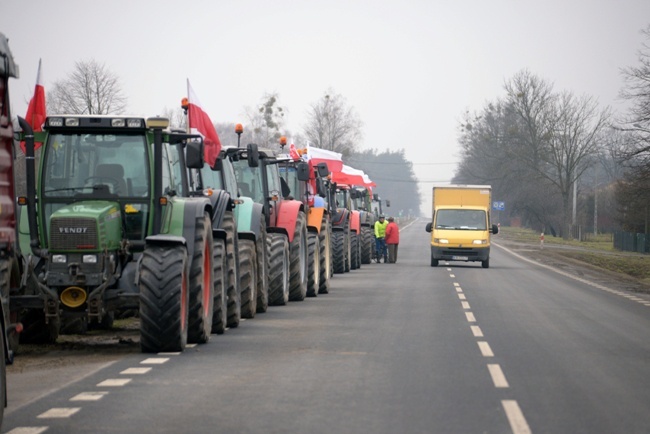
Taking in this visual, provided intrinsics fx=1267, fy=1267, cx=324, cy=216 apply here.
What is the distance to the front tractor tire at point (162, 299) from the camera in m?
13.8

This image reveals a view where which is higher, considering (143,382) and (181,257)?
(181,257)

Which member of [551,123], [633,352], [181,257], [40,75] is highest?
[551,123]

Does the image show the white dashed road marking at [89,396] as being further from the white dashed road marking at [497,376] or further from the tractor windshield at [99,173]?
the tractor windshield at [99,173]

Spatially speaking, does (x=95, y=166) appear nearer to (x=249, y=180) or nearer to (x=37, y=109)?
(x=37, y=109)

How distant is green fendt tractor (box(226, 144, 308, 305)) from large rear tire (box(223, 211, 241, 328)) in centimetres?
461

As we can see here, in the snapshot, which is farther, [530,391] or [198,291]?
[198,291]

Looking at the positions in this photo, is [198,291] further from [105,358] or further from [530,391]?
[530,391]

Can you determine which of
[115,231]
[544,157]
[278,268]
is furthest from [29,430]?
[544,157]

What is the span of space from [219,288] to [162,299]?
2.78 meters

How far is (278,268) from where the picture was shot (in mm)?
22734

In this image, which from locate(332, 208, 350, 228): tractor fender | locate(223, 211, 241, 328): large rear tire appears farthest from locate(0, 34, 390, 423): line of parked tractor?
locate(332, 208, 350, 228): tractor fender

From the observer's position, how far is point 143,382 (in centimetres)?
1160

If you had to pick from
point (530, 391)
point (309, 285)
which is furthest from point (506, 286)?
point (530, 391)

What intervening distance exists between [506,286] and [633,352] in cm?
1559
